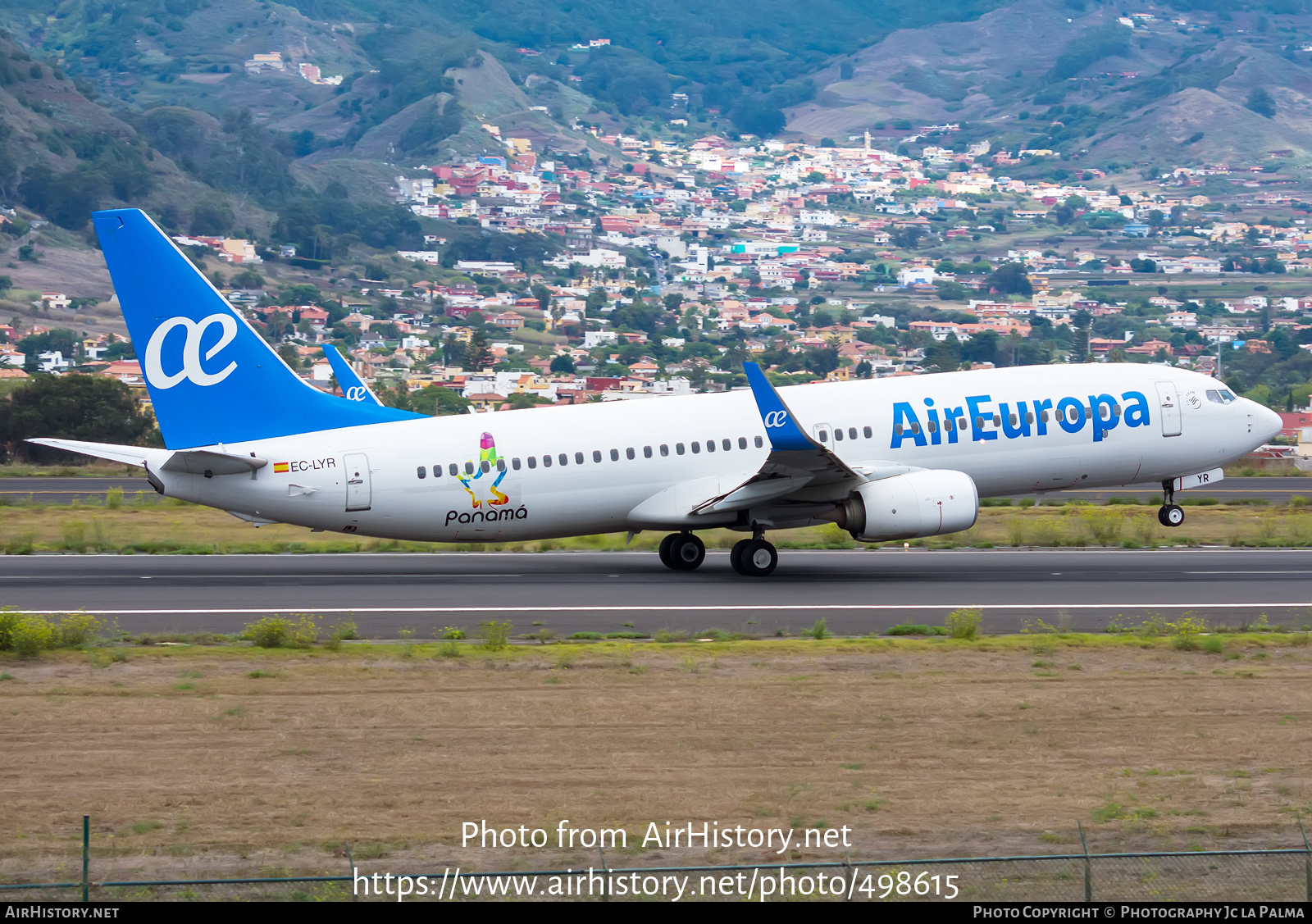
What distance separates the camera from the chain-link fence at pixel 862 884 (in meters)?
11.8

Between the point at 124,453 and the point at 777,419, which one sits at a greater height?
the point at 777,419

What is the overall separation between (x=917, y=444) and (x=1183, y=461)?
7.41 meters

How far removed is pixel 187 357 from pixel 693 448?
1056 cm

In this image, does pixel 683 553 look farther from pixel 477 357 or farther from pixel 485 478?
pixel 477 357

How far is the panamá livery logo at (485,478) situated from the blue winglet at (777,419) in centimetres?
544

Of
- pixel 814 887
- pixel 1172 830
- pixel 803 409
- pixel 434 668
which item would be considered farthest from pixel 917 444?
pixel 814 887

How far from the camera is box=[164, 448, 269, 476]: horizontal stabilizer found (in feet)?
98.4

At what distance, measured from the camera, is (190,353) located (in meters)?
30.7

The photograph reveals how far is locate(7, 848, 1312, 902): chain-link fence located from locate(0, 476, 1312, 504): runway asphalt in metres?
39.2

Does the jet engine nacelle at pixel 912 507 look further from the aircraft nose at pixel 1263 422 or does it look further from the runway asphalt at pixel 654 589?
the aircraft nose at pixel 1263 422

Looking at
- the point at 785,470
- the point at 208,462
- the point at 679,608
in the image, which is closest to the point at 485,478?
the point at 208,462

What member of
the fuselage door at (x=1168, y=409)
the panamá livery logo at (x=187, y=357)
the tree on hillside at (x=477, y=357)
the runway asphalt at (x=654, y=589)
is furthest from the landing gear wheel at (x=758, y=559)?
→ the tree on hillside at (x=477, y=357)

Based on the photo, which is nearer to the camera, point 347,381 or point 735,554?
point 735,554

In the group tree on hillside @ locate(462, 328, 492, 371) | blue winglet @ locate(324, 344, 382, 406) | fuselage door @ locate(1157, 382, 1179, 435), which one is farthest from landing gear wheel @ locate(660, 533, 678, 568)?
tree on hillside @ locate(462, 328, 492, 371)
